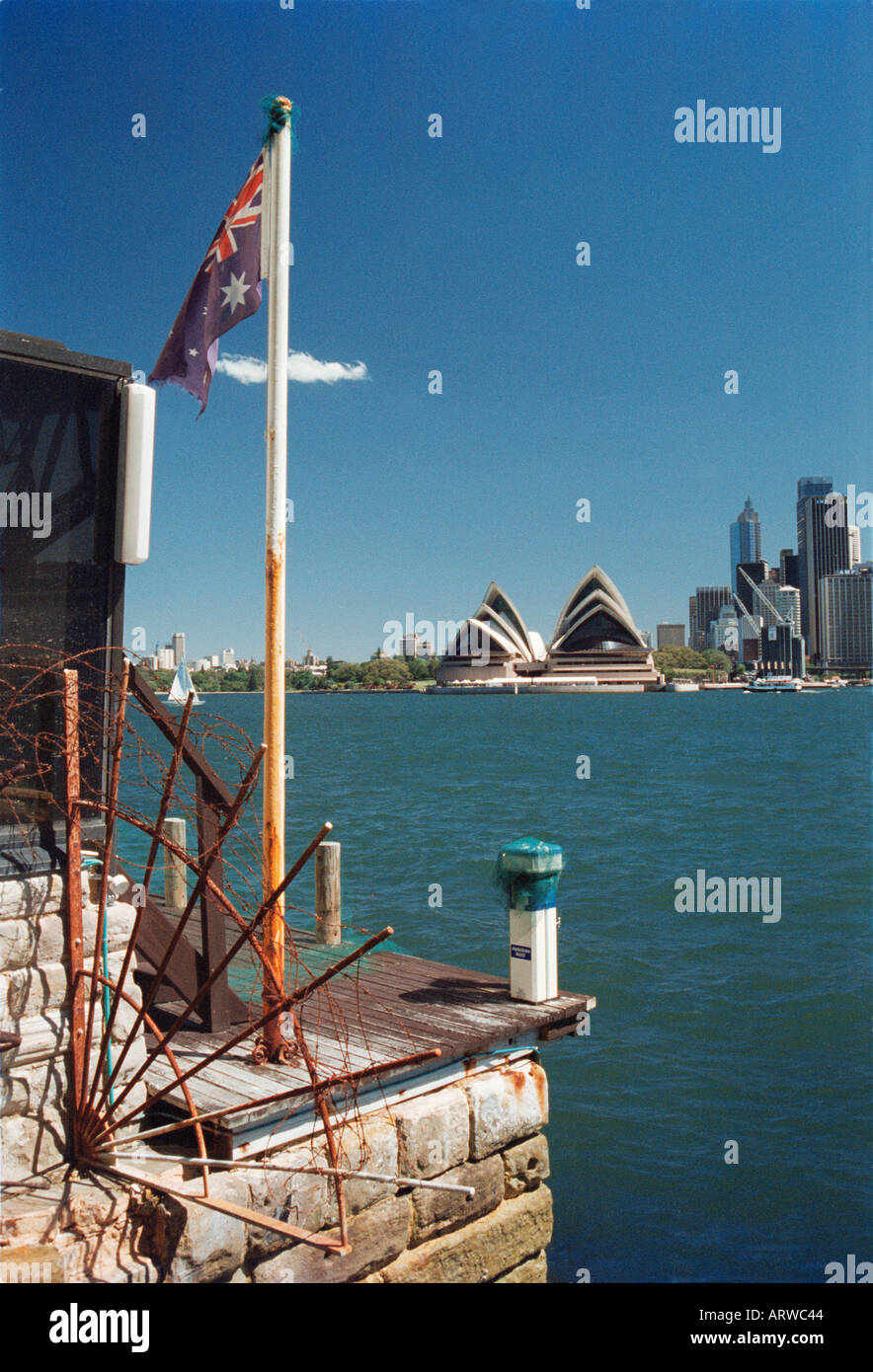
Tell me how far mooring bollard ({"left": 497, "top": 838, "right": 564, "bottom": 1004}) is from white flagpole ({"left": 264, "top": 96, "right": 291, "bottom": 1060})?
143 centimetres

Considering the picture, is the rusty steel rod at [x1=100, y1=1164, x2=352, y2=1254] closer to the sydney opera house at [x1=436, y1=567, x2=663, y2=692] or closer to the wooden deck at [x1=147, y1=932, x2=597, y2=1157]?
the wooden deck at [x1=147, y1=932, x2=597, y2=1157]

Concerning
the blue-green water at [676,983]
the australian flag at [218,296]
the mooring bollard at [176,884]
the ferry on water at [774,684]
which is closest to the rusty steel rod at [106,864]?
the australian flag at [218,296]

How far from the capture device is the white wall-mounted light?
399cm

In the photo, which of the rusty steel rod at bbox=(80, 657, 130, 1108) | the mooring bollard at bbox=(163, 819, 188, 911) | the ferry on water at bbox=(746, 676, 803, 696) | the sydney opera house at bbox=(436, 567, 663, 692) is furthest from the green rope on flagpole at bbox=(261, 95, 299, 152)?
the ferry on water at bbox=(746, 676, 803, 696)

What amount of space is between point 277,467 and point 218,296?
100 cm

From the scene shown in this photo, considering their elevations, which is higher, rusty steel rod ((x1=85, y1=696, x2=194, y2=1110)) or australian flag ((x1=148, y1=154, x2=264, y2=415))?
australian flag ((x1=148, y1=154, x2=264, y2=415))

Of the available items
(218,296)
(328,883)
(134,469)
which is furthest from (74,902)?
(328,883)

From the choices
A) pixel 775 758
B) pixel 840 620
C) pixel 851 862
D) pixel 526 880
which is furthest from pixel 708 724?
pixel 840 620

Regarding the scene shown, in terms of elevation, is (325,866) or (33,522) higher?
(33,522)

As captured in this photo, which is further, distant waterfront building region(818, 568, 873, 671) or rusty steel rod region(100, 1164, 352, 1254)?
distant waterfront building region(818, 568, 873, 671)

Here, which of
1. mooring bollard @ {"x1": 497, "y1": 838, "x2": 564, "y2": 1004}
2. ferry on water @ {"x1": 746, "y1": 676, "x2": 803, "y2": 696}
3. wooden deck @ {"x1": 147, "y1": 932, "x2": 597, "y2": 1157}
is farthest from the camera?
ferry on water @ {"x1": 746, "y1": 676, "x2": 803, "y2": 696}

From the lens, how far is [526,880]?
18.9 feet
